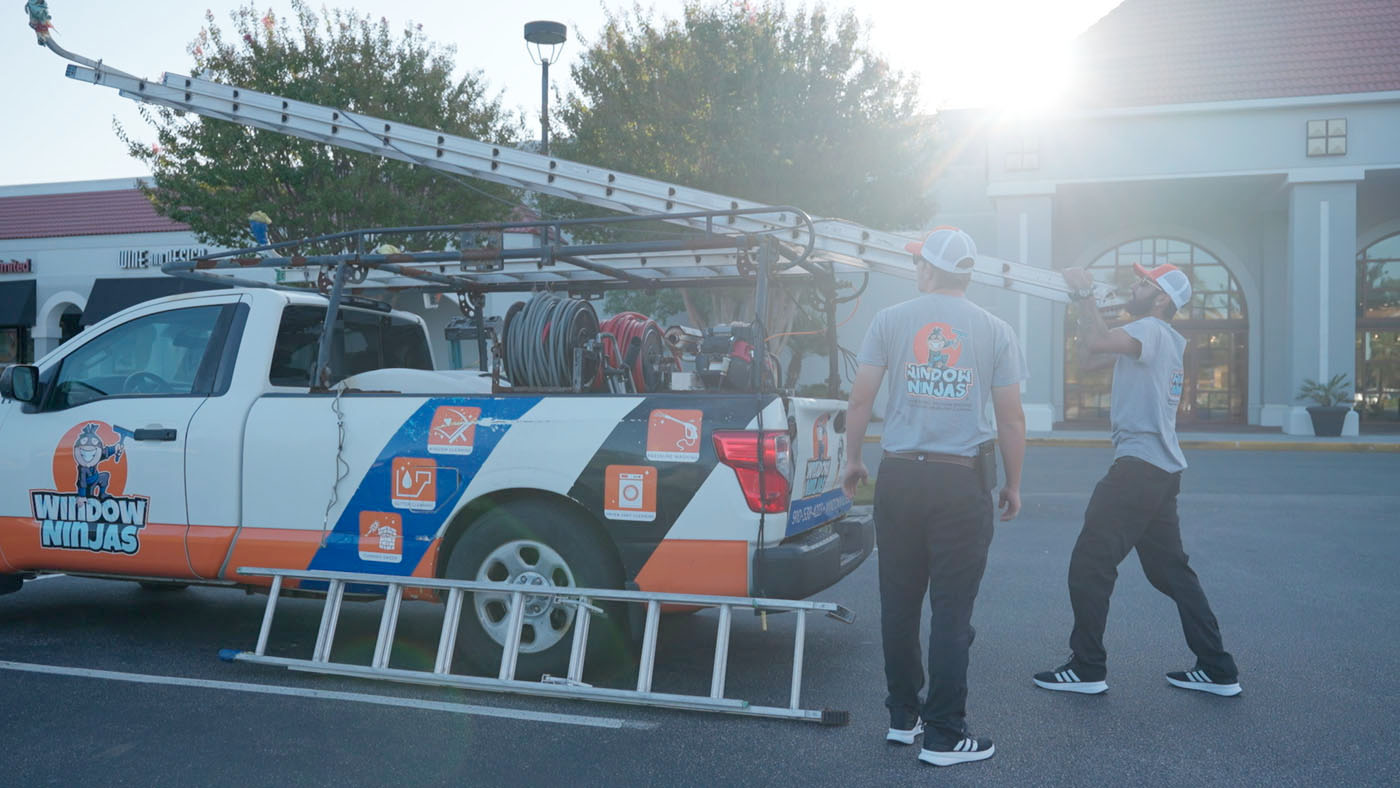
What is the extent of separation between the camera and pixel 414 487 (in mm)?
5016

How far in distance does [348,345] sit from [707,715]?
3022 mm

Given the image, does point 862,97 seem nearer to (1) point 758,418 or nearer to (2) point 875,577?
(2) point 875,577

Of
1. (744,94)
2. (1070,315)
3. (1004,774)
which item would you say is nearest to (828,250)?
(1004,774)

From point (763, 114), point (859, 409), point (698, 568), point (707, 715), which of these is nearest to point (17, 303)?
point (763, 114)

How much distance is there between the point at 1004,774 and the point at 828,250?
3325 mm

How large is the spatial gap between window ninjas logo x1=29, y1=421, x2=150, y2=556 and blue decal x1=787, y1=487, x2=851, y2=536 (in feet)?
10.5

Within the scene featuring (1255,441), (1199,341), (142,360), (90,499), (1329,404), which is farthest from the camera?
(1199,341)

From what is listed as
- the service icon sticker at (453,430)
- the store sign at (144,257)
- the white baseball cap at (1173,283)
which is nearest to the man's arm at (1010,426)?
the white baseball cap at (1173,283)

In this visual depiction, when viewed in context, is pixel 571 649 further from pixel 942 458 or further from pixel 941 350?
pixel 941 350

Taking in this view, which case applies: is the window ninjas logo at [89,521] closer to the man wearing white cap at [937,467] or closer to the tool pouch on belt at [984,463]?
the man wearing white cap at [937,467]

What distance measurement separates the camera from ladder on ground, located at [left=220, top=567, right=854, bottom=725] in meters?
4.41

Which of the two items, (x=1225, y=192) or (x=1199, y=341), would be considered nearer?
(x=1225, y=192)

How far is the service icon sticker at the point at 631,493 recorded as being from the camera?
15.3ft

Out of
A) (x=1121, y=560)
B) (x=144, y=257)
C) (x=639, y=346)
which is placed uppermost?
(x=144, y=257)
